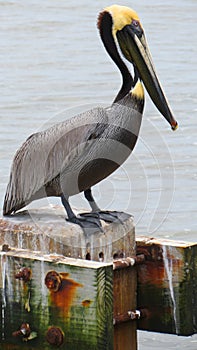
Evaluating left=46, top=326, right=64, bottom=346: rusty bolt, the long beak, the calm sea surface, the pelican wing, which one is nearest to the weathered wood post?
left=46, top=326, right=64, bottom=346: rusty bolt

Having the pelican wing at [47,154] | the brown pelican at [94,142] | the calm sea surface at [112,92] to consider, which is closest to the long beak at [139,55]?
the brown pelican at [94,142]

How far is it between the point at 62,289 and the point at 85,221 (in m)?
0.49

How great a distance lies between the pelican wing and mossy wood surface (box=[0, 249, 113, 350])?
1.43 ft

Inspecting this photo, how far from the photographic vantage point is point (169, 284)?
5.51 meters

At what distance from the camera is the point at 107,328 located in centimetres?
486

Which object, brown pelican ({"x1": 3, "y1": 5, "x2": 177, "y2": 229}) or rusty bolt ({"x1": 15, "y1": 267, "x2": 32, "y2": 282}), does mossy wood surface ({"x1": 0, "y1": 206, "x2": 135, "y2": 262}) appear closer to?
brown pelican ({"x1": 3, "y1": 5, "x2": 177, "y2": 229})

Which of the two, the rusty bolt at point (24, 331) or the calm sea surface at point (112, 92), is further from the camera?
the calm sea surface at point (112, 92)

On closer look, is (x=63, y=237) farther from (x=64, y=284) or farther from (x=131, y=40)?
(x=131, y=40)

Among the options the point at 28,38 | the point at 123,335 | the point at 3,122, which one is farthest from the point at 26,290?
the point at 28,38

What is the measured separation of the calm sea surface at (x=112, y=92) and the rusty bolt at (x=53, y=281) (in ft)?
4.39

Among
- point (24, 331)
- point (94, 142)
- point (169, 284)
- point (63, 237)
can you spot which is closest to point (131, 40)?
point (94, 142)

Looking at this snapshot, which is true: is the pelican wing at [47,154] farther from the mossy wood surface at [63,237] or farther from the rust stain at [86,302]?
the rust stain at [86,302]

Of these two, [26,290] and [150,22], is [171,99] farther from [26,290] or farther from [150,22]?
[26,290]

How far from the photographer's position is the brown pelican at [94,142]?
5.30 meters
